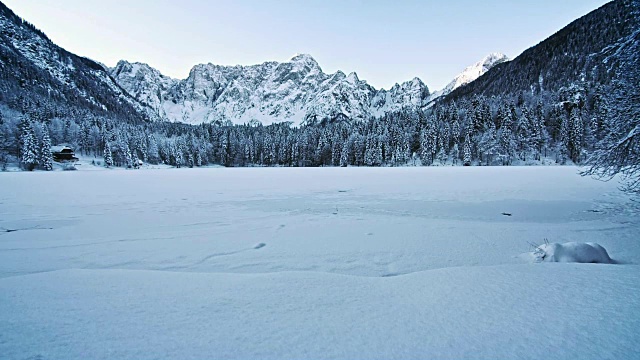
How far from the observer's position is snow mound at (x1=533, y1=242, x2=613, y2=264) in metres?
4.14

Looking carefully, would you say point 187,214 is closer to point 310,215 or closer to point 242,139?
point 310,215

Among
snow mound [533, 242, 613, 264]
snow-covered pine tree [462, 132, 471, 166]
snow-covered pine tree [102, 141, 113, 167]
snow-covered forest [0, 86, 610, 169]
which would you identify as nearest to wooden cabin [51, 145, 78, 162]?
snow-covered pine tree [102, 141, 113, 167]

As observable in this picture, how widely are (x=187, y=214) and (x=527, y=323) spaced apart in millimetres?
9413

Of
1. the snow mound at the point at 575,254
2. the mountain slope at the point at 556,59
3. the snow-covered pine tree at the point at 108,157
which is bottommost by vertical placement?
the snow mound at the point at 575,254

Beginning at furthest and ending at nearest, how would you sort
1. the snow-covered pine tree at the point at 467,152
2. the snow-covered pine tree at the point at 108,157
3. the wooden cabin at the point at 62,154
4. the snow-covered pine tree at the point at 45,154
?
1. the snow-covered pine tree at the point at 108,157
2. the wooden cabin at the point at 62,154
3. the snow-covered pine tree at the point at 467,152
4. the snow-covered pine tree at the point at 45,154

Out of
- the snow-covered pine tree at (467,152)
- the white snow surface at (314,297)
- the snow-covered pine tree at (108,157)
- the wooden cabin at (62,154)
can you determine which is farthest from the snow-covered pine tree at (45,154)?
the snow-covered pine tree at (467,152)

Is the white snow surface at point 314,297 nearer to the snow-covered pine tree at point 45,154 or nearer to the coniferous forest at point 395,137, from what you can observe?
the coniferous forest at point 395,137

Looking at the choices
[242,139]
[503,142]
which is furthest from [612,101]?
[242,139]

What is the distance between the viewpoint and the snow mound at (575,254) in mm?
4137

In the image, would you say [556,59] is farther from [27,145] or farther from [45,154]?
[27,145]

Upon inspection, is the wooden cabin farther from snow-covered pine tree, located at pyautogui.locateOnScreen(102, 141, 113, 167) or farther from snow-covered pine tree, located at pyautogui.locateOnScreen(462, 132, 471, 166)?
snow-covered pine tree, located at pyautogui.locateOnScreen(462, 132, 471, 166)

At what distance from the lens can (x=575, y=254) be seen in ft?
13.8

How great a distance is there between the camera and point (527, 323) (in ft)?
7.00

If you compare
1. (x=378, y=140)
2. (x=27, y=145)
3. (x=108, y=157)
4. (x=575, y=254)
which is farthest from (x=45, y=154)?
(x=575, y=254)
